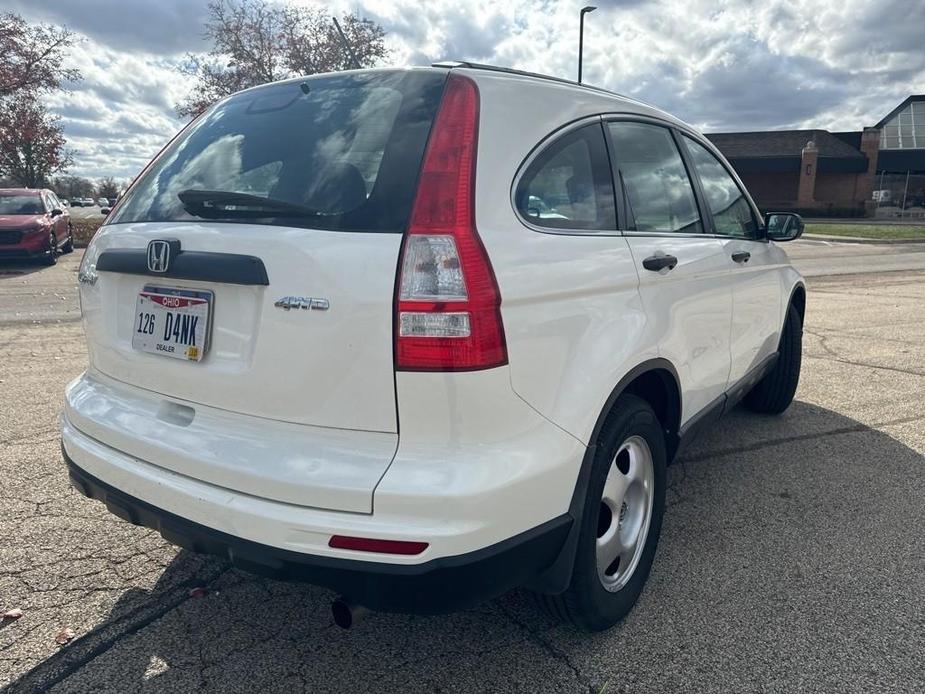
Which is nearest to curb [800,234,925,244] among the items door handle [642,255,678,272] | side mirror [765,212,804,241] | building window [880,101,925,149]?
building window [880,101,925,149]

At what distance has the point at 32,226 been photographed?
14367 mm

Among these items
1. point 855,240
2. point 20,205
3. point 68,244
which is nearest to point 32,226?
point 20,205

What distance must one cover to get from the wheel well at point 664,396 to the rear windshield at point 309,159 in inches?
47.9

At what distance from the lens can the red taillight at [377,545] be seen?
178 cm

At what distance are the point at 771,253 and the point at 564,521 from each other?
292 cm

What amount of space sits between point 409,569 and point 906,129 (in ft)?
197

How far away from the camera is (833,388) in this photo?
18.8 feet

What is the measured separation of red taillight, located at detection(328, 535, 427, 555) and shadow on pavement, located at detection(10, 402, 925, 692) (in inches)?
27.3

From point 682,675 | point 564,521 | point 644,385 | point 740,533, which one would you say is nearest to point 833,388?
point 740,533

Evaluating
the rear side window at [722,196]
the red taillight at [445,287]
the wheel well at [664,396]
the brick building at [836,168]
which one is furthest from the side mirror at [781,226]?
the brick building at [836,168]

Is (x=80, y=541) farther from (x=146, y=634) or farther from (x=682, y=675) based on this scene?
(x=682, y=675)

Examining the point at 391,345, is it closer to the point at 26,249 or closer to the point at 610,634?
the point at 610,634

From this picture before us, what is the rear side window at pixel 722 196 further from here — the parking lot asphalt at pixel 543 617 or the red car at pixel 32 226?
the red car at pixel 32 226

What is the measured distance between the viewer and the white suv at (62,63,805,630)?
1.82m
